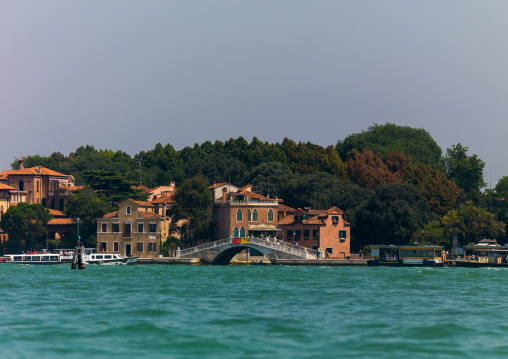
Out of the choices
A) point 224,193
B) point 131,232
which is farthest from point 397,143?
point 131,232

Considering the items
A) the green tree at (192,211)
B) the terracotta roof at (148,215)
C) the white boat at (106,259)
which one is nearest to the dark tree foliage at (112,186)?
the terracotta roof at (148,215)

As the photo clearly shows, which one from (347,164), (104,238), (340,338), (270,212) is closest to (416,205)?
(270,212)

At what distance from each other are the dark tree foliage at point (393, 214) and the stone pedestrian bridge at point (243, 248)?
6734 millimetres

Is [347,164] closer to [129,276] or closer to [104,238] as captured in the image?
[104,238]

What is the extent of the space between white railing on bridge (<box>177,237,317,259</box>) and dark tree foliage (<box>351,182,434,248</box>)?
22.1ft

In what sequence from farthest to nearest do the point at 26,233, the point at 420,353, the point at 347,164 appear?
1. the point at 347,164
2. the point at 26,233
3. the point at 420,353

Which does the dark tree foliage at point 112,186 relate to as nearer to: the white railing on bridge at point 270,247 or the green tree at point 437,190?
the white railing on bridge at point 270,247

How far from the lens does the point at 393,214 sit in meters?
85.2

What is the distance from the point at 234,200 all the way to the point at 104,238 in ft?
45.5

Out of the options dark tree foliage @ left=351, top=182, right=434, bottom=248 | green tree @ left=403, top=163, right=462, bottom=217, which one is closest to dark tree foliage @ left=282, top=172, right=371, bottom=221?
dark tree foliage @ left=351, top=182, right=434, bottom=248

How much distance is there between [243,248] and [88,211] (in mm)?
18303

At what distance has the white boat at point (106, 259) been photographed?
82750mm

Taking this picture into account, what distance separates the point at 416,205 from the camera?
87438 millimetres

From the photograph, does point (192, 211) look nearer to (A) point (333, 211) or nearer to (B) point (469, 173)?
(A) point (333, 211)
